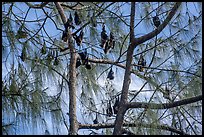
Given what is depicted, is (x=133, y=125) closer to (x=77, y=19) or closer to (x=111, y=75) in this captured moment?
(x=111, y=75)

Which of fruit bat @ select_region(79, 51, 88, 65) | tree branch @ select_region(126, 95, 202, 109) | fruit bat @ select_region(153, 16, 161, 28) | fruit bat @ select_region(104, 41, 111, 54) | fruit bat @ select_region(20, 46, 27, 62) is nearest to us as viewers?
tree branch @ select_region(126, 95, 202, 109)

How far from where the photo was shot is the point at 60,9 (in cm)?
293

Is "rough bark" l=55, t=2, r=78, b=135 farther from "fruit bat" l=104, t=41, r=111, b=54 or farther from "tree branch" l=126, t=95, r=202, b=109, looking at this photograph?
"tree branch" l=126, t=95, r=202, b=109

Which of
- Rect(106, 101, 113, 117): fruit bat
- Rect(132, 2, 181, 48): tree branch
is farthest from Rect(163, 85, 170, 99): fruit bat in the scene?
Rect(106, 101, 113, 117): fruit bat

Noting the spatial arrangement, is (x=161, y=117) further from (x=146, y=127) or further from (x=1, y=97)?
(x=1, y=97)

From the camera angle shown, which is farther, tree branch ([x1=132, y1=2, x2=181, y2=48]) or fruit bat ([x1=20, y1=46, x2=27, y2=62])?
fruit bat ([x1=20, y1=46, x2=27, y2=62])

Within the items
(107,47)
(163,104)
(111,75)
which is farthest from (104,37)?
(163,104)

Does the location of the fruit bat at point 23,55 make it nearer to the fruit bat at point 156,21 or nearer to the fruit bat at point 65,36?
the fruit bat at point 65,36

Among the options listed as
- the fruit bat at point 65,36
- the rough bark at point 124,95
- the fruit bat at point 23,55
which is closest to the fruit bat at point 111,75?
the fruit bat at point 65,36

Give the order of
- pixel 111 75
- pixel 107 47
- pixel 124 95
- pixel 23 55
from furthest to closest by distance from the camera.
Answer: pixel 111 75
pixel 107 47
pixel 23 55
pixel 124 95

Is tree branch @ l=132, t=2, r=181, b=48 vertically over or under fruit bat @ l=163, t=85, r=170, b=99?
over

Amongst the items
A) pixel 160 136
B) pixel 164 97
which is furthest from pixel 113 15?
pixel 160 136

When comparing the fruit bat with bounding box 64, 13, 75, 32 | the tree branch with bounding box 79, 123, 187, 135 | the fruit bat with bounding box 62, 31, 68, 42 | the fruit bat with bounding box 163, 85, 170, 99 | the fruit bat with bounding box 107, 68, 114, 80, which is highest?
the fruit bat with bounding box 64, 13, 75, 32

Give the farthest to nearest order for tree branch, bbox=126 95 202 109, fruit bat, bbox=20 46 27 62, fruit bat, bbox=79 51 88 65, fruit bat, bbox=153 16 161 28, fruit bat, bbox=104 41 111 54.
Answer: fruit bat, bbox=79 51 88 65 < fruit bat, bbox=104 41 111 54 < fruit bat, bbox=20 46 27 62 < fruit bat, bbox=153 16 161 28 < tree branch, bbox=126 95 202 109
